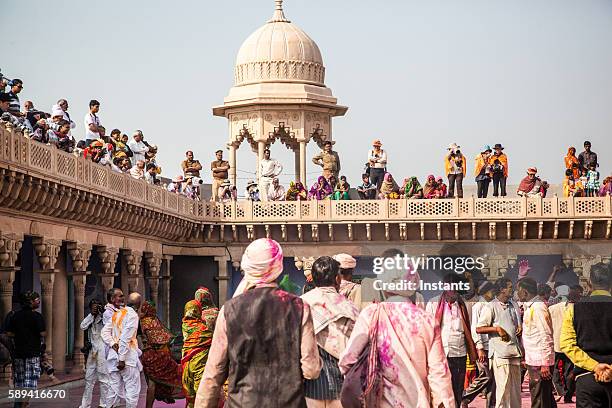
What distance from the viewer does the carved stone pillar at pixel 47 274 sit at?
80.9 feet

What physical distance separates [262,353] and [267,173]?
32177 mm

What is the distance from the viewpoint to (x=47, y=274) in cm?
2505

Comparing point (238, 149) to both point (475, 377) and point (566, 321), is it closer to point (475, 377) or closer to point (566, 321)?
point (475, 377)

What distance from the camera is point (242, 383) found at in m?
7.43

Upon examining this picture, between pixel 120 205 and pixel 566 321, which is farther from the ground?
pixel 120 205

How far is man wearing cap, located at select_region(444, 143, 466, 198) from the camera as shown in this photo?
3366cm

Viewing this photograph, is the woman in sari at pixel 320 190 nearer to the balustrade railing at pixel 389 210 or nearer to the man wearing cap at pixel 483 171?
the balustrade railing at pixel 389 210

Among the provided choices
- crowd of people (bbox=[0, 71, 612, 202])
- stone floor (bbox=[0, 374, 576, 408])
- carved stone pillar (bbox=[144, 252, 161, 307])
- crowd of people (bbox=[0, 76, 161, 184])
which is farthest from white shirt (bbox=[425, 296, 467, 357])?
carved stone pillar (bbox=[144, 252, 161, 307])

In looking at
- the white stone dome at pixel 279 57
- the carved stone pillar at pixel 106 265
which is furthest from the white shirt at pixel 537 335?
the white stone dome at pixel 279 57

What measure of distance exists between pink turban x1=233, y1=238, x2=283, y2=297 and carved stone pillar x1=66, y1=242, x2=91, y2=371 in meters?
19.3

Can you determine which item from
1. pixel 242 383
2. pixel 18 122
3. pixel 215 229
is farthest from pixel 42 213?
pixel 242 383

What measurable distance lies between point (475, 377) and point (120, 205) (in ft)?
46.6

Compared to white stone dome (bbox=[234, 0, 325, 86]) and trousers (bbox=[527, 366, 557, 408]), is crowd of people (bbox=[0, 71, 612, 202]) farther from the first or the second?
trousers (bbox=[527, 366, 557, 408])

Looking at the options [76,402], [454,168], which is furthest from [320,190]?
[76,402]
